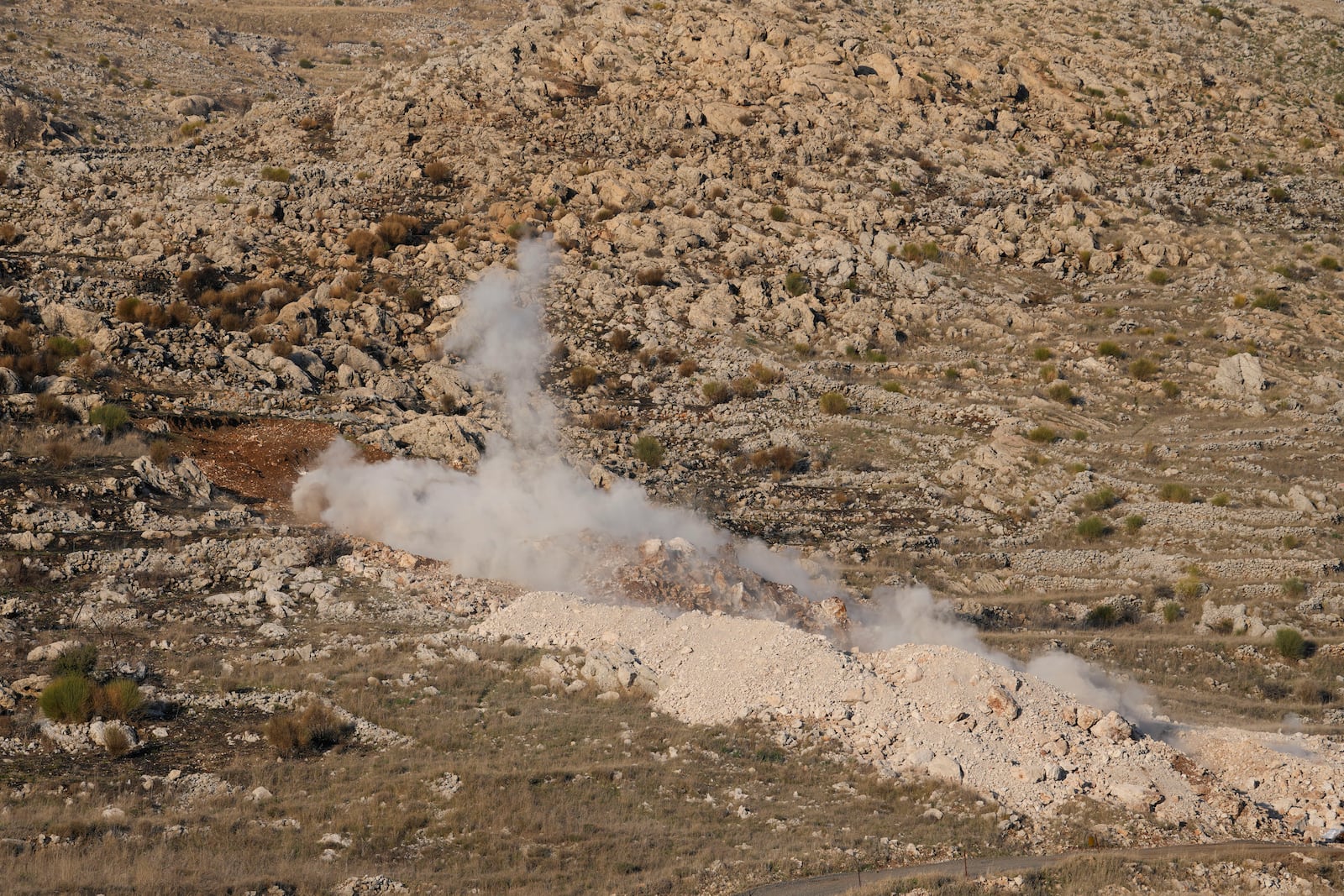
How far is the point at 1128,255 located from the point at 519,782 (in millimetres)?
29671

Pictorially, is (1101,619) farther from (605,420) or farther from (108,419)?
(108,419)

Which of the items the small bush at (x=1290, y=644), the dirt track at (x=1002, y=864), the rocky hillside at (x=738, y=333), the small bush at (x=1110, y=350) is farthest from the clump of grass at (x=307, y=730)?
the small bush at (x=1110, y=350)

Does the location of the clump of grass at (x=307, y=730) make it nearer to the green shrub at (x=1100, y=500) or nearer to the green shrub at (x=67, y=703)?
the green shrub at (x=67, y=703)

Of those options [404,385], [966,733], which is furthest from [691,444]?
[966,733]

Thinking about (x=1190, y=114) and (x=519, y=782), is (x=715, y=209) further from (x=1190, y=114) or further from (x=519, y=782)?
(x=519, y=782)

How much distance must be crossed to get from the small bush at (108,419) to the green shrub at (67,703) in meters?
9.55

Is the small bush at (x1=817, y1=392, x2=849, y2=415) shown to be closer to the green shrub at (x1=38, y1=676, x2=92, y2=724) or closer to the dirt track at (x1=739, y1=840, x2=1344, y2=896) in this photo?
the dirt track at (x1=739, y1=840, x2=1344, y2=896)

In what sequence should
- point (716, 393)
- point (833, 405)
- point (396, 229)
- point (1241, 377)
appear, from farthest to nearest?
point (396, 229), point (1241, 377), point (716, 393), point (833, 405)

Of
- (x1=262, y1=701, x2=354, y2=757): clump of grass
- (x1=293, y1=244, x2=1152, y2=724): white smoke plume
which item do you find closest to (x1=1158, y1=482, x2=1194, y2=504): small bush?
(x1=293, y1=244, x2=1152, y2=724): white smoke plume

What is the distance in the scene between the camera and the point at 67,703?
42.7 feet

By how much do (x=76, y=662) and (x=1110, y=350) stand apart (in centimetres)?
2759

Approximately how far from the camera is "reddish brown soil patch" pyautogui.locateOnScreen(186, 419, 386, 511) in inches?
842

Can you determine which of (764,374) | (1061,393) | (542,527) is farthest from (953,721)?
(1061,393)

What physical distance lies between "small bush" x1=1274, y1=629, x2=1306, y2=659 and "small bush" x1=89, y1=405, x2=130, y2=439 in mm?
25154
